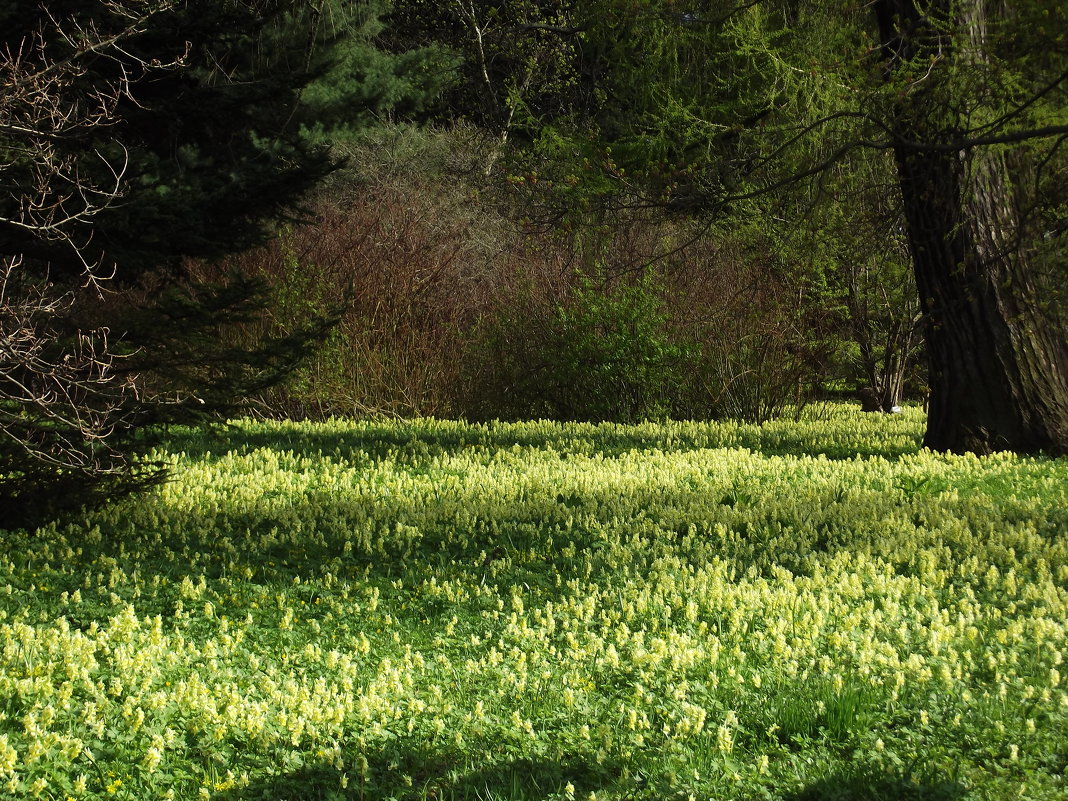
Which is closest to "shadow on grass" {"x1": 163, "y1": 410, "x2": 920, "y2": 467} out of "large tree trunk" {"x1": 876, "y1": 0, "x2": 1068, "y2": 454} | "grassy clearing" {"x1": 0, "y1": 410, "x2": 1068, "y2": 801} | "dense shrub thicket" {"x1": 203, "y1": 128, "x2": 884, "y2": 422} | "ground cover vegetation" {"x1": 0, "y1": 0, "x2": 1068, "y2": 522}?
"large tree trunk" {"x1": 876, "y1": 0, "x2": 1068, "y2": 454}

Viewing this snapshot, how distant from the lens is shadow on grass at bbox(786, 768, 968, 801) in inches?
136

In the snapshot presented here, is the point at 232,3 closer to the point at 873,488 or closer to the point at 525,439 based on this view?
the point at 525,439

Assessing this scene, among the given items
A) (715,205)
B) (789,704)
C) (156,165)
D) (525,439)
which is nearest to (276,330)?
(525,439)

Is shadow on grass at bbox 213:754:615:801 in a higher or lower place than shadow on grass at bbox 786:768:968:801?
lower

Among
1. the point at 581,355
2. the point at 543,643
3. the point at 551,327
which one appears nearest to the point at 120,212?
the point at 543,643

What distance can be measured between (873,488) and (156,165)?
6728 millimetres

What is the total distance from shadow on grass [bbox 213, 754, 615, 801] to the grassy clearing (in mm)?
13

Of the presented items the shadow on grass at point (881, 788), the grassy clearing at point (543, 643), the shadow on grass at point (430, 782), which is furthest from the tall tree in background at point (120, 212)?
the shadow on grass at point (881, 788)

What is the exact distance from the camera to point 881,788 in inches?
139

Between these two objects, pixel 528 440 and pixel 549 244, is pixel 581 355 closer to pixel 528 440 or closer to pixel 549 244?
pixel 549 244

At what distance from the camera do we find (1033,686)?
426 centimetres

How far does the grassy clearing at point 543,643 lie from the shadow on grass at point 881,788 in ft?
0.04

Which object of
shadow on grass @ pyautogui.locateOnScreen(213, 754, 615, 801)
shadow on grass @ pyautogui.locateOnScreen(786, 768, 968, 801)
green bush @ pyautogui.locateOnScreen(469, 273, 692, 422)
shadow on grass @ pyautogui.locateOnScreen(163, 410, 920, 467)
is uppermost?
green bush @ pyautogui.locateOnScreen(469, 273, 692, 422)

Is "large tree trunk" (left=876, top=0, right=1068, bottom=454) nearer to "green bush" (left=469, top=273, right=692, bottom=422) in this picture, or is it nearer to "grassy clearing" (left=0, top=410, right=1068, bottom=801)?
"grassy clearing" (left=0, top=410, right=1068, bottom=801)
